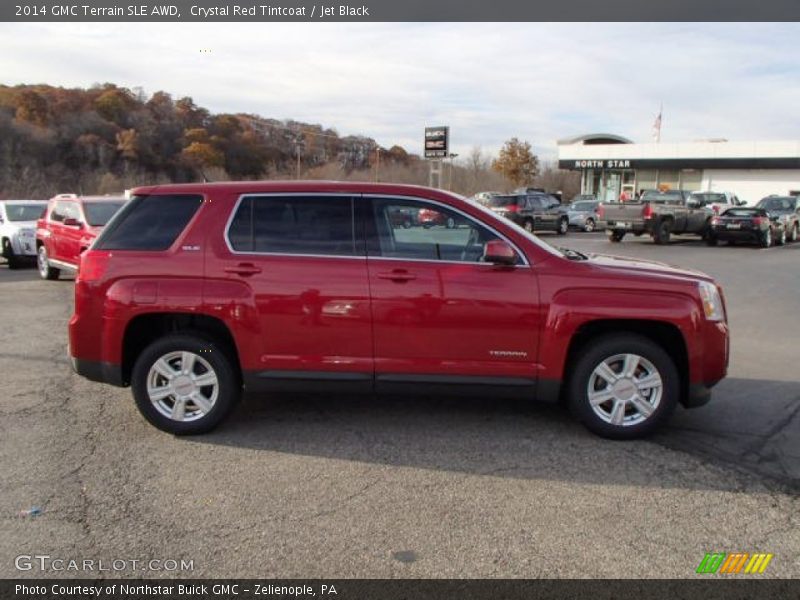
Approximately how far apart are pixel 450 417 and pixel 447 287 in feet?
4.05

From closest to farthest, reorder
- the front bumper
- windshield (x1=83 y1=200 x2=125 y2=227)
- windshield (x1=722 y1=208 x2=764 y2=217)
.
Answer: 1. windshield (x1=83 y1=200 x2=125 y2=227)
2. the front bumper
3. windshield (x1=722 y1=208 x2=764 y2=217)

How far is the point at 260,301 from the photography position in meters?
4.74

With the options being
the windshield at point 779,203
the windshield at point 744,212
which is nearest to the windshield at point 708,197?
the windshield at point 779,203

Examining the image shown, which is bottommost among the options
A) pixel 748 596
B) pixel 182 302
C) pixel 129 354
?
pixel 748 596

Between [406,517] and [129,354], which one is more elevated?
[129,354]

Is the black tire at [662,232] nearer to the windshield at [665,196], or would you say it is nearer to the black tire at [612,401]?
the windshield at [665,196]

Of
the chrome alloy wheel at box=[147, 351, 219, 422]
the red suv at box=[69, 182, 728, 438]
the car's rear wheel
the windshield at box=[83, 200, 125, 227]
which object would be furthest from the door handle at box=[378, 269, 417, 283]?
the car's rear wheel

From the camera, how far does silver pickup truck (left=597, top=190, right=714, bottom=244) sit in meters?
23.4

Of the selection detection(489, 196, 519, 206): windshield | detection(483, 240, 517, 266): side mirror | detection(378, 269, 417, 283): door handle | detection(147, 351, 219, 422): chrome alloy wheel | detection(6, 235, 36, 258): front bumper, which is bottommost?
detection(147, 351, 219, 422): chrome alloy wheel

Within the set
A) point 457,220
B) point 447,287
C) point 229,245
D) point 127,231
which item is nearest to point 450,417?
point 447,287

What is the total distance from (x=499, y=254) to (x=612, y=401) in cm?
139

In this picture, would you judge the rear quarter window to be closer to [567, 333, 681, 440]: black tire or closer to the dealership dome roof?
[567, 333, 681, 440]: black tire

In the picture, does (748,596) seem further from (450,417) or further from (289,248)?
(289,248)

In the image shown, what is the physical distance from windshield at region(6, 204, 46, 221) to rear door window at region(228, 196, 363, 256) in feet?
44.1
